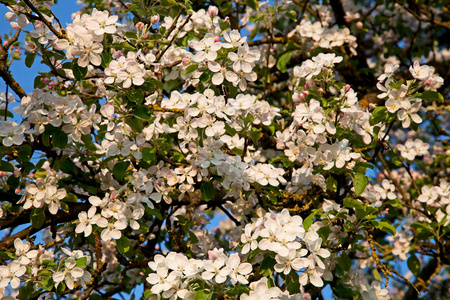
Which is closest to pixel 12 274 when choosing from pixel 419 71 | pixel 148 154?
pixel 148 154

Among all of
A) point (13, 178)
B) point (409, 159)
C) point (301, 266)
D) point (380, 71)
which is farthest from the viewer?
point (380, 71)

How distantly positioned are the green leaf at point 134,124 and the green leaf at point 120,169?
242mm

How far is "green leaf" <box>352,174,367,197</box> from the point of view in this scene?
240cm

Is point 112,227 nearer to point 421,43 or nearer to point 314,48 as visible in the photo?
point 314,48

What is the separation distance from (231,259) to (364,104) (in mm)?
1949

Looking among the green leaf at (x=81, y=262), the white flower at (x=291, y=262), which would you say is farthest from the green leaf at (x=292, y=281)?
the green leaf at (x=81, y=262)

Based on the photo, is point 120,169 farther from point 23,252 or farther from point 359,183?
point 359,183

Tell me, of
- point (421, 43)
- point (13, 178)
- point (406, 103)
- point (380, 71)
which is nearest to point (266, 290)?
point (406, 103)

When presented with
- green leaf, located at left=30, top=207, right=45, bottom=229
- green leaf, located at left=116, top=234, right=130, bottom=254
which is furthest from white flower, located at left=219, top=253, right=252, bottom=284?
green leaf, located at left=30, top=207, right=45, bottom=229

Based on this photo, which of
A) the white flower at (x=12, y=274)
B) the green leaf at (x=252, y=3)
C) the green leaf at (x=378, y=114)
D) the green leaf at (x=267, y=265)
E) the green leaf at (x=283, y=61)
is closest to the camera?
the green leaf at (x=267, y=265)

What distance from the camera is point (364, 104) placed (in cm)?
357

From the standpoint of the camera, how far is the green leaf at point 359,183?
94.7 inches

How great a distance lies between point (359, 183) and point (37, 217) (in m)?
1.73

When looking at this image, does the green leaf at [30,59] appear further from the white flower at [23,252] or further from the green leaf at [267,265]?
the green leaf at [267,265]
